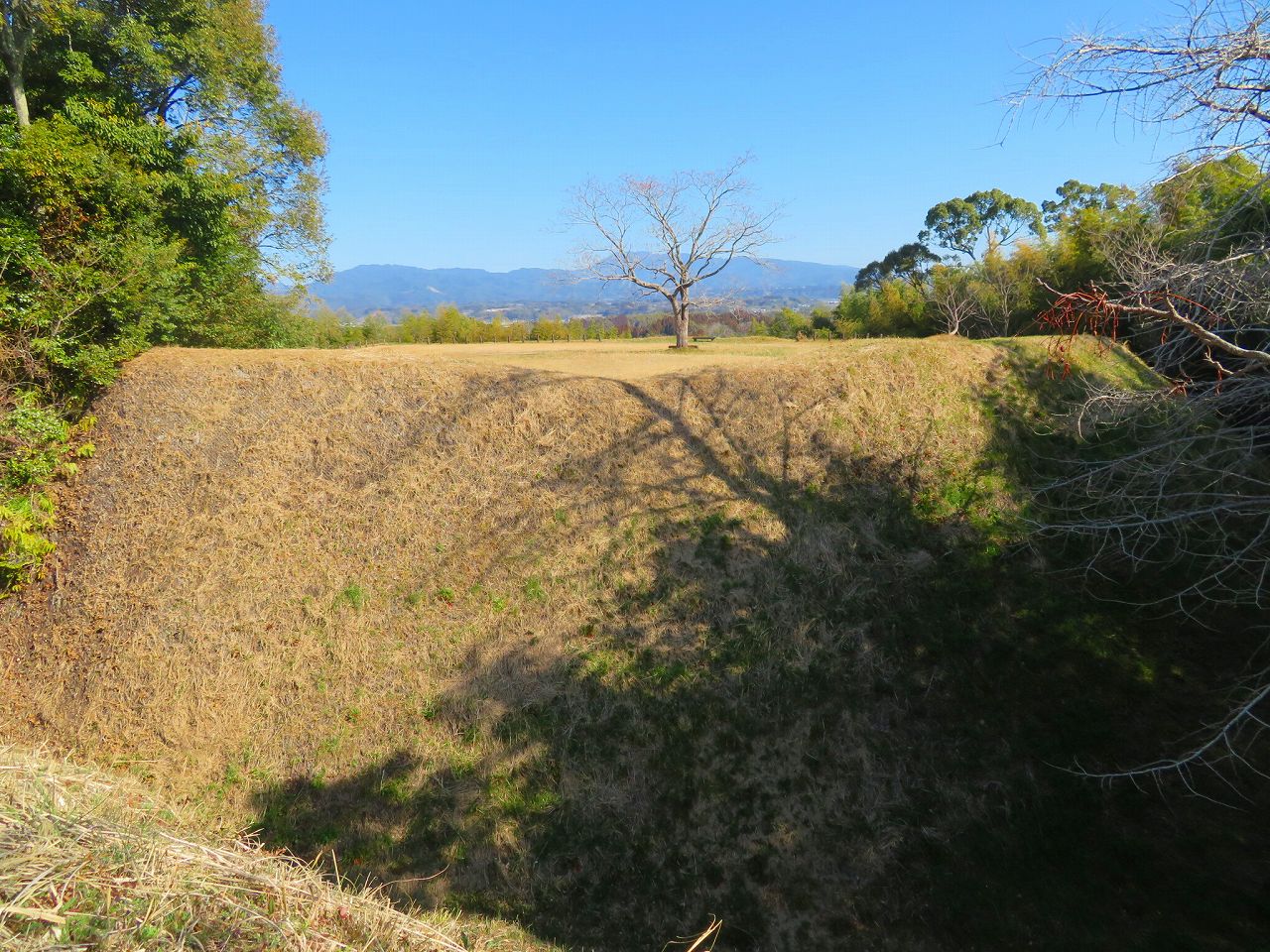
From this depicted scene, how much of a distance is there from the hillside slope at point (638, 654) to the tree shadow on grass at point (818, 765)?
0.12 feet

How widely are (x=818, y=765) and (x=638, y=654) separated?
2.65m

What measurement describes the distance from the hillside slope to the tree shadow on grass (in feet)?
0.12

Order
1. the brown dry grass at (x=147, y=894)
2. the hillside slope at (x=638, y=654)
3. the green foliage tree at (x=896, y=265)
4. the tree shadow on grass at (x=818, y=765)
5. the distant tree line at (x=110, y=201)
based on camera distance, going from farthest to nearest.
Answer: the green foliage tree at (x=896, y=265) < the distant tree line at (x=110, y=201) < the hillside slope at (x=638, y=654) < the tree shadow on grass at (x=818, y=765) < the brown dry grass at (x=147, y=894)

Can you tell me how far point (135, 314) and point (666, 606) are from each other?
36.7 feet

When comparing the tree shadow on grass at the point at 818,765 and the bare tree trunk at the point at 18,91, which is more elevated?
the bare tree trunk at the point at 18,91

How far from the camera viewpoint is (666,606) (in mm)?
8852

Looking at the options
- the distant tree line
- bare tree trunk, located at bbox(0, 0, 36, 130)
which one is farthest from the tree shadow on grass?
bare tree trunk, located at bbox(0, 0, 36, 130)

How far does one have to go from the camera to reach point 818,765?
7.40m

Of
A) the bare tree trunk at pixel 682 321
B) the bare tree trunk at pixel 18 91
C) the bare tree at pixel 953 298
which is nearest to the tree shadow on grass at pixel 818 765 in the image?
the bare tree trunk at pixel 682 321

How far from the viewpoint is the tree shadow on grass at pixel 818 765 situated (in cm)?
623

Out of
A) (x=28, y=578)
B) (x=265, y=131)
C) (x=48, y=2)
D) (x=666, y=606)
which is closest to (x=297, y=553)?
(x=28, y=578)

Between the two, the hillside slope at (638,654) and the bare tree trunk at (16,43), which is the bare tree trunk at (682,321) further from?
the bare tree trunk at (16,43)

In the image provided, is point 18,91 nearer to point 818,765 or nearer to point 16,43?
point 16,43

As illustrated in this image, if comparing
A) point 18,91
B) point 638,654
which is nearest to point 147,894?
point 638,654
